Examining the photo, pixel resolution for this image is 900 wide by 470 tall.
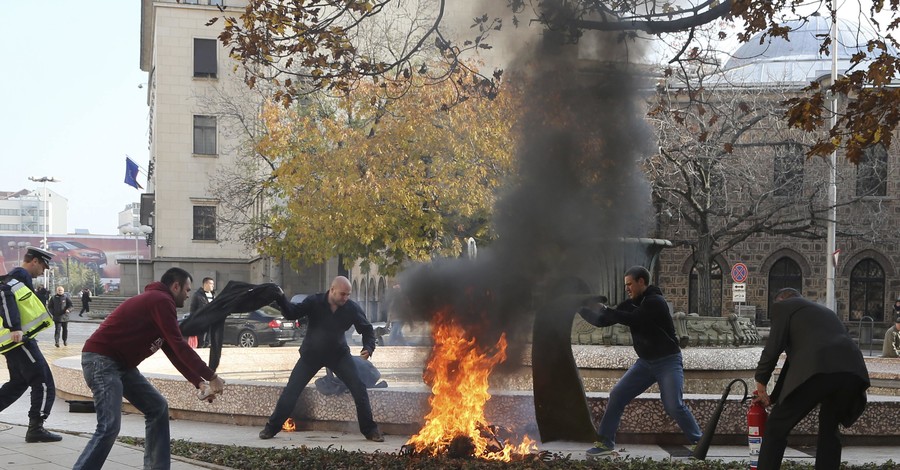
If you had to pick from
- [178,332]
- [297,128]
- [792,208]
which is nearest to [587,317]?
[178,332]

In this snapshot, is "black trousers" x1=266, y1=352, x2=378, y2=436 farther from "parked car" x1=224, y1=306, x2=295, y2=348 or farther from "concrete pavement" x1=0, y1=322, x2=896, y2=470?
"parked car" x1=224, y1=306, x2=295, y2=348

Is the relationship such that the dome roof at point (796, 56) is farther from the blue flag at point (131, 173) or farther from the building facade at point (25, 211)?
the building facade at point (25, 211)

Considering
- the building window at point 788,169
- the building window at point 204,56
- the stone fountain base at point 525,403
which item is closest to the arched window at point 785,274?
the building window at point 788,169

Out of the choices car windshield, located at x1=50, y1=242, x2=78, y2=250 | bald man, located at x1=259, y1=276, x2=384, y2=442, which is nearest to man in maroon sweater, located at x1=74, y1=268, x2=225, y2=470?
bald man, located at x1=259, y1=276, x2=384, y2=442

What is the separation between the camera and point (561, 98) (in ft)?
27.2

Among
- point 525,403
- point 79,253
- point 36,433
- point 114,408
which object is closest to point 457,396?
point 525,403

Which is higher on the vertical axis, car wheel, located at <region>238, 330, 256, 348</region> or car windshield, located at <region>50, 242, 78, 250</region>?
car wheel, located at <region>238, 330, 256, 348</region>

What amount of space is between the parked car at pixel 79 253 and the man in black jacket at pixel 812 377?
402 ft

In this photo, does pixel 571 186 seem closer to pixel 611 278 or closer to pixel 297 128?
pixel 611 278

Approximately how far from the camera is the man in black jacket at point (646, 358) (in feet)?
25.1

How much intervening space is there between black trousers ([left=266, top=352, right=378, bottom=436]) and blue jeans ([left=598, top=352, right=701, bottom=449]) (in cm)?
210

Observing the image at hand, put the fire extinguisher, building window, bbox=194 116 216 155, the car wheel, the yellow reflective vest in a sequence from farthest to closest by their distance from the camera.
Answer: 1. building window, bbox=194 116 216 155
2. the car wheel
3. the yellow reflective vest
4. the fire extinguisher

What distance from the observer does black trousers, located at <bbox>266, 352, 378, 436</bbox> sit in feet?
28.2

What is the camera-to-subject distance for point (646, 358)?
25.6ft
